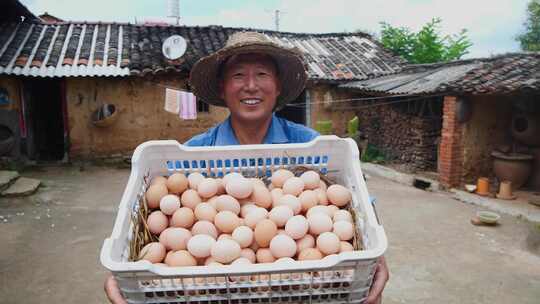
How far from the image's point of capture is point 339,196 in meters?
1.55

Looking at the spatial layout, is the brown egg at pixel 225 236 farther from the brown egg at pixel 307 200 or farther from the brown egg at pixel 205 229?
the brown egg at pixel 307 200

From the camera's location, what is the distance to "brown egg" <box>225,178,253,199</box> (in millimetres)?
1503

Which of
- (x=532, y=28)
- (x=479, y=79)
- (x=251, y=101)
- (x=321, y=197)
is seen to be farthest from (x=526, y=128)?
(x=532, y=28)

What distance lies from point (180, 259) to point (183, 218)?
0.65 feet

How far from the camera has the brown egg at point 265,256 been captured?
134cm

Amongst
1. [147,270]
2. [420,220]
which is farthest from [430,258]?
[147,270]

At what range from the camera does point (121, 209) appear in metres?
1.32

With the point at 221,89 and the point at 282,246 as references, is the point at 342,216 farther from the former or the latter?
the point at 221,89

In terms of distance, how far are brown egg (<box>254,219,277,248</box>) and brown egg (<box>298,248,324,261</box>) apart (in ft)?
0.38

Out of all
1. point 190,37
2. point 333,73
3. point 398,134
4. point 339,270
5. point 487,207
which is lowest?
point 487,207

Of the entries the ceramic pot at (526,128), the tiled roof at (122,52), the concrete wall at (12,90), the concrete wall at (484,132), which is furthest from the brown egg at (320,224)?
the concrete wall at (12,90)

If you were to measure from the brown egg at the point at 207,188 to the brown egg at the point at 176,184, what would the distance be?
0.07 meters

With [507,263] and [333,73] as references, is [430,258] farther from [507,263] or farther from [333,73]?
[333,73]

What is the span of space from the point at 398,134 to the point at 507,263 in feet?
19.9
